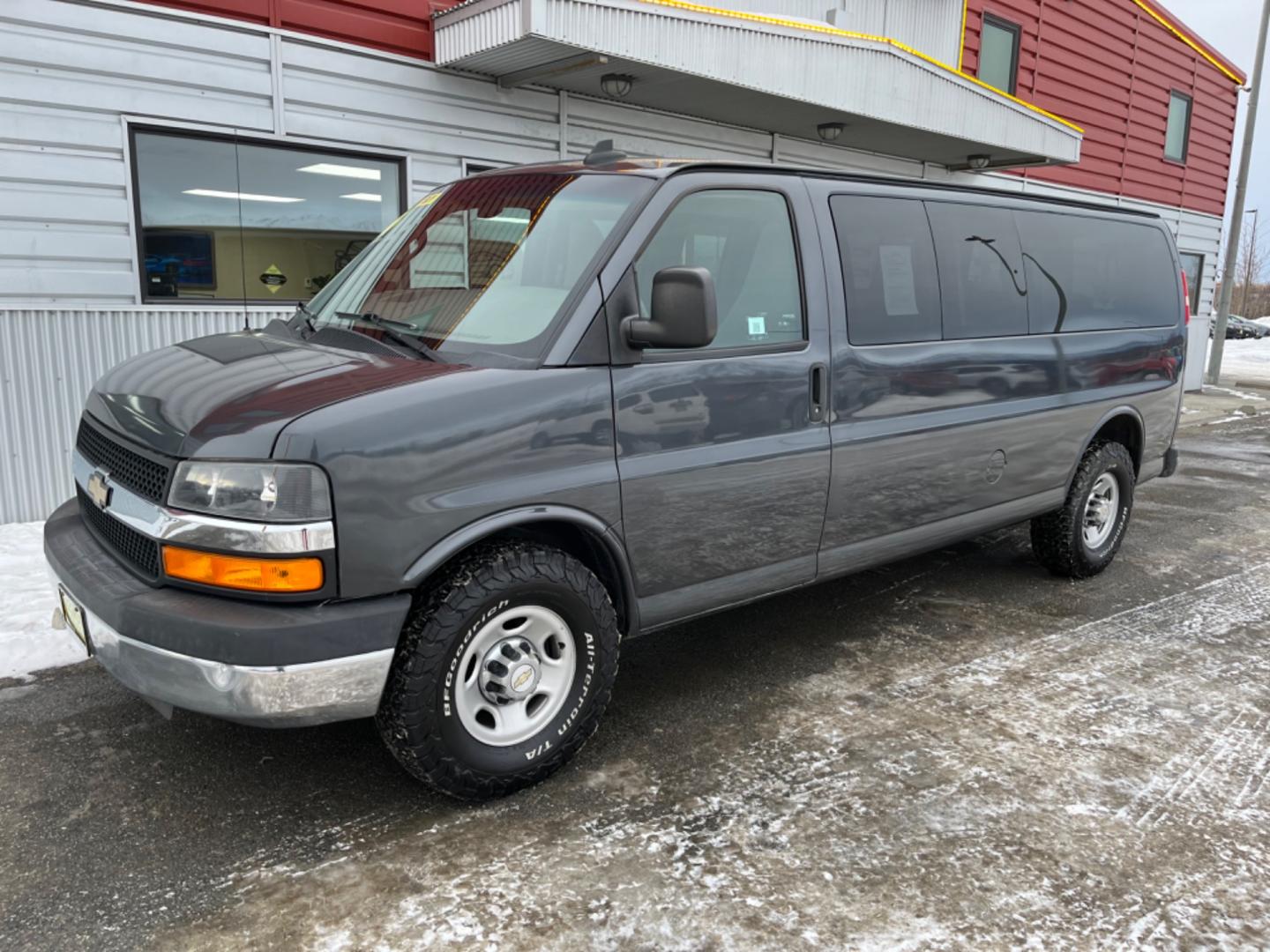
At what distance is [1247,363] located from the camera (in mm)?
25969

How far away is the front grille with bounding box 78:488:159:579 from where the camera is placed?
2816 millimetres

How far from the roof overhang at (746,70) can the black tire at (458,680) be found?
5026mm

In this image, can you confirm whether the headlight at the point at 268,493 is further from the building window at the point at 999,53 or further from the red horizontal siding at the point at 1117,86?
the building window at the point at 999,53

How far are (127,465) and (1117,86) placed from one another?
16.9m

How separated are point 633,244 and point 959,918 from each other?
7.48 ft

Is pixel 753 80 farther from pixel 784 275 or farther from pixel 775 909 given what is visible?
pixel 775 909

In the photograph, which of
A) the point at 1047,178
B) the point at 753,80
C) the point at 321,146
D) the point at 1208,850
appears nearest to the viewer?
the point at 1208,850

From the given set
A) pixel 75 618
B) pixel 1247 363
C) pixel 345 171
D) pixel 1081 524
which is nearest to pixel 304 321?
pixel 75 618

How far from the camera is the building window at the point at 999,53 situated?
13.5 metres

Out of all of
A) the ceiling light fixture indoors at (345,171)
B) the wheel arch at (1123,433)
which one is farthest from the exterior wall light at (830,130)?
Result: the wheel arch at (1123,433)

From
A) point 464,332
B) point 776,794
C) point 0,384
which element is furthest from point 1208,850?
point 0,384

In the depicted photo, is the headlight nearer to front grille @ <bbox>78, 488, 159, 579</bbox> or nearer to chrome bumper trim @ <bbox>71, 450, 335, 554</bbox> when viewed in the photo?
chrome bumper trim @ <bbox>71, 450, 335, 554</bbox>

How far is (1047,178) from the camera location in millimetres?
14484

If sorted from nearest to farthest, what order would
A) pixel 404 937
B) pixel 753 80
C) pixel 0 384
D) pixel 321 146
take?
pixel 404 937, pixel 0 384, pixel 321 146, pixel 753 80
